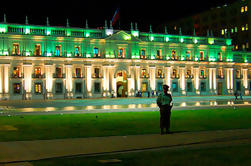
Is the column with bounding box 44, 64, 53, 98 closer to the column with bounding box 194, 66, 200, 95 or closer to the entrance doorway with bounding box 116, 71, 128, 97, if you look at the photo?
the entrance doorway with bounding box 116, 71, 128, 97

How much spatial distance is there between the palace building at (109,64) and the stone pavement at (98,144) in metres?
47.3

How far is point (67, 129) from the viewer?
16422 millimetres

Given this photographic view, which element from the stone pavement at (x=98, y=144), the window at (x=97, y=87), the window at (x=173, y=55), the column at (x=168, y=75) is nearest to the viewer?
the stone pavement at (x=98, y=144)

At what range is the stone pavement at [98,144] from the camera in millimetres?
10207

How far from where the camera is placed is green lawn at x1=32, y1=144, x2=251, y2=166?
9133 millimetres

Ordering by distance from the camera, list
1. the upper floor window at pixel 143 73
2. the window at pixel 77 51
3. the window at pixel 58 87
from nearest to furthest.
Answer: the window at pixel 58 87 → the window at pixel 77 51 → the upper floor window at pixel 143 73

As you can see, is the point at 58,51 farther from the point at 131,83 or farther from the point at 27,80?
the point at 131,83

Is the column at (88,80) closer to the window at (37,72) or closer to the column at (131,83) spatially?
the column at (131,83)

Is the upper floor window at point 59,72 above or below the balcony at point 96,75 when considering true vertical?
above

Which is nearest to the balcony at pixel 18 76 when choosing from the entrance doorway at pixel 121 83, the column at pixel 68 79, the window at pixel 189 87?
the column at pixel 68 79

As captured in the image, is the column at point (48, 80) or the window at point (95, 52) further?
the window at point (95, 52)

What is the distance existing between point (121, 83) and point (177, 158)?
5931 cm

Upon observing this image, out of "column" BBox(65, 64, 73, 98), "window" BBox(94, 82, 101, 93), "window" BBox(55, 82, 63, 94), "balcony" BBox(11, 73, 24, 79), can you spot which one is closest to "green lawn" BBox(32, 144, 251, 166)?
"balcony" BBox(11, 73, 24, 79)

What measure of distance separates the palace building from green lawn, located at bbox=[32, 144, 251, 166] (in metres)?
49.9
